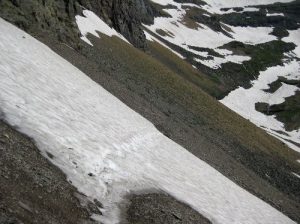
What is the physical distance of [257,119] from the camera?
80.3 m

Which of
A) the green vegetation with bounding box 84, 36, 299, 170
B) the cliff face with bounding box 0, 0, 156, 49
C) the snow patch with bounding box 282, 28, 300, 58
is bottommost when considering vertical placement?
the snow patch with bounding box 282, 28, 300, 58

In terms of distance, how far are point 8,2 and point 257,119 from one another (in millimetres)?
58526

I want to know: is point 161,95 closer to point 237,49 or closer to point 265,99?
point 265,99

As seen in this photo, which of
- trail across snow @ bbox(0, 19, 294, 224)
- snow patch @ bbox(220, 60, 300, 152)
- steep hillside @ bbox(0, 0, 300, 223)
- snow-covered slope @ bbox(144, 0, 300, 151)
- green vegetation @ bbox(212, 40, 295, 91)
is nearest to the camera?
trail across snow @ bbox(0, 19, 294, 224)

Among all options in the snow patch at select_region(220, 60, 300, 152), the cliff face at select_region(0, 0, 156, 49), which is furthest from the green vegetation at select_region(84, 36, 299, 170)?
the snow patch at select_region(220, 60, 300, 152)

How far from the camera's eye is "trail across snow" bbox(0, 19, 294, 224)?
1438 cm

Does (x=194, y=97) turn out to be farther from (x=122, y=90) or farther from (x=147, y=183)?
(x=147, y=183)

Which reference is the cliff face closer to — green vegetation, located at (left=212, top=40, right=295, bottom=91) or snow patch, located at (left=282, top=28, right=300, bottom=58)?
green vegetation, located at (left=212, top=40, right=295, bottom=91)

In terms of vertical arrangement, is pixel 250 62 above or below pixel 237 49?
below

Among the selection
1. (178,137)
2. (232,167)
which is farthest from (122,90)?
(232,167)

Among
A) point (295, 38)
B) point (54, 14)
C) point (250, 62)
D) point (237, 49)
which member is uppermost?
point (54, 14)

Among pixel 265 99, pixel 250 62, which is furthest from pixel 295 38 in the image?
pixel 265 99

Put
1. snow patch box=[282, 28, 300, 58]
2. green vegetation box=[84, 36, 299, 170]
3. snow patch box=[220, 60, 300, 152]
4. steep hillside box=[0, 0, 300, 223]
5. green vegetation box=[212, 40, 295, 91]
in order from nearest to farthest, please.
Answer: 1. steep hillside box=[0, 0, 300, 223]
2. green vegetation box=[84, 36, 299, 170]
3. snow patch box=[220, 60, 300, 152]
4. green vegetation box=[212, 40, 295, 91]
5. snow patch box=[282, 28, 300, 58]

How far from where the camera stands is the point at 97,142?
17312mm
